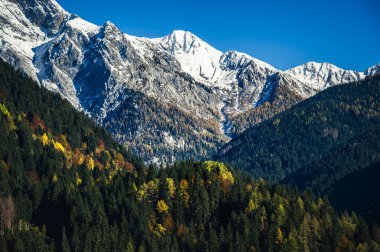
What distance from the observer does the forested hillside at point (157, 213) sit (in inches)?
5423

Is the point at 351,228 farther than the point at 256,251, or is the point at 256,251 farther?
the point at 351,228

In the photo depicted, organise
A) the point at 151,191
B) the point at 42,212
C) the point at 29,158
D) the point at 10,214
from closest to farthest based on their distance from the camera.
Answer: the point at 10,214
the point at 42,212
the point at 151,191
the point at 29,158

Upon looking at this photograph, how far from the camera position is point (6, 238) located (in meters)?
127

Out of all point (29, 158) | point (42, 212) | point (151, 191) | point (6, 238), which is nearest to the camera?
point (6, 238)

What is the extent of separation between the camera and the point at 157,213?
15638cm

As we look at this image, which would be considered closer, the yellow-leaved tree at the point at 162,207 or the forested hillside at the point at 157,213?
the forested hillside at the point at 157,213

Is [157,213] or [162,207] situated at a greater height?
[162,207]

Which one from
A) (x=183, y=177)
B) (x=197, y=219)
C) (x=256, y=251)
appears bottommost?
(x=256, y=251)

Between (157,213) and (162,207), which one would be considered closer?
(162,207)

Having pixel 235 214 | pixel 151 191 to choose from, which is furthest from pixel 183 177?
pixel 235 214

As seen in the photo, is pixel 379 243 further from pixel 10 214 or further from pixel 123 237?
pixel 10 214

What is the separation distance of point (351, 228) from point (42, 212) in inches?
3324

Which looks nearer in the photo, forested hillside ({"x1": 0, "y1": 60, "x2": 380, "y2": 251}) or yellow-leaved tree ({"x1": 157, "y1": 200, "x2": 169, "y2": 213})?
forested hillside ({"x1": 0, "y1": 60, "x2": 380, "y2": 251})

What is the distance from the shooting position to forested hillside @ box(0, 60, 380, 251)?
138m
